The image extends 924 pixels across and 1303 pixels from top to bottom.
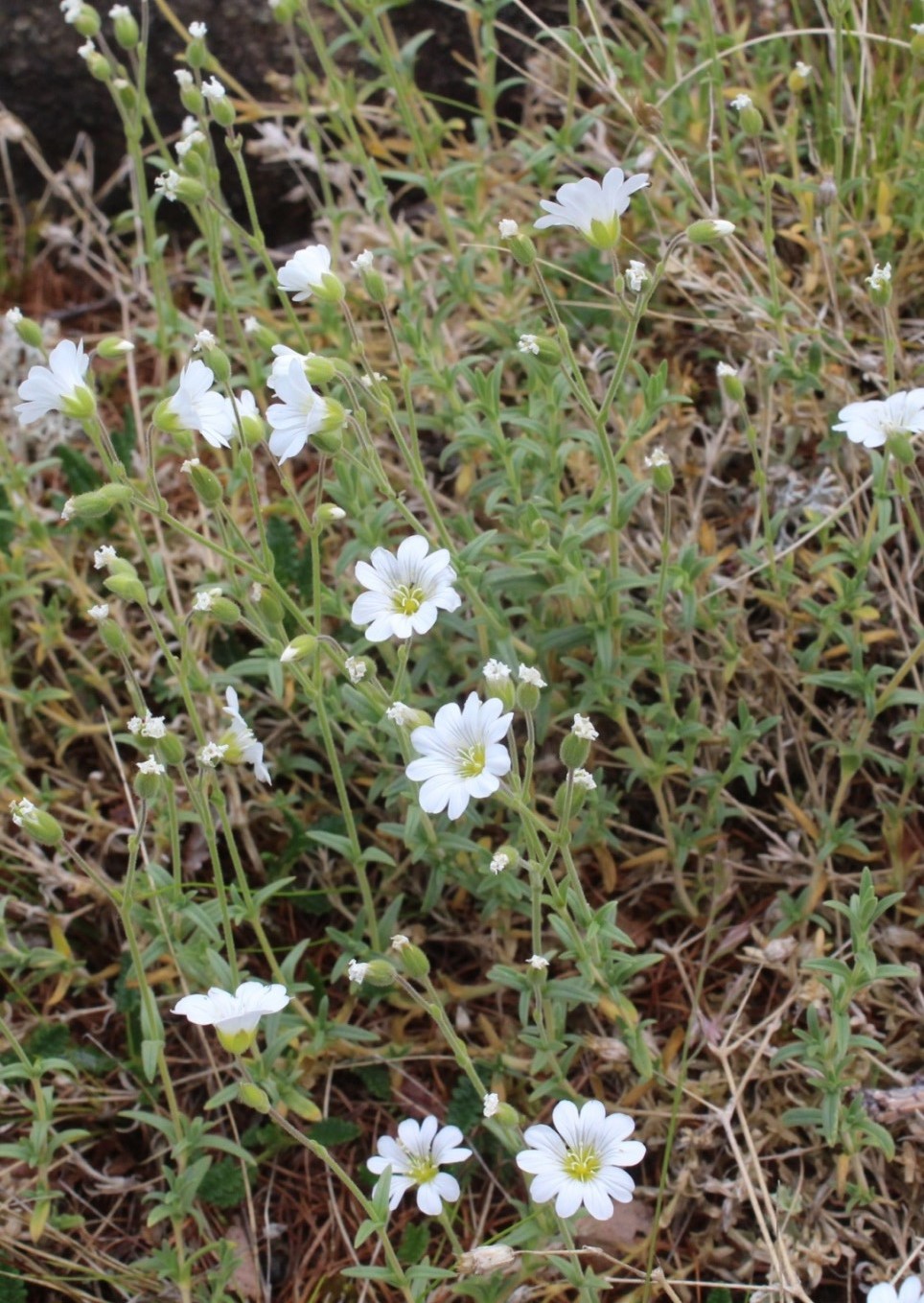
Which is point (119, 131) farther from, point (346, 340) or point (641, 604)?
point (641, 604)

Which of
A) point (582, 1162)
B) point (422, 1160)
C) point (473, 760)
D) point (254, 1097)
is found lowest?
point (422, 1160)

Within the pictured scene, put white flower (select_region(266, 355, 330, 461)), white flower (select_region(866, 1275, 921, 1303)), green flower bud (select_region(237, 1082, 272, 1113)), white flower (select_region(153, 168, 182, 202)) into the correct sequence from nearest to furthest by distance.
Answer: white flower (select_region(866, 1275, 921, 1303)) < green flower bud (select_region(237, 1082, 272, 1113)) < white flower (select_region(266, 355, 330, 461)) < white flower (select_region(153, 168, 182, 202))

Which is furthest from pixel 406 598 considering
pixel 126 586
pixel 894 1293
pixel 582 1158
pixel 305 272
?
pixel 894 1293

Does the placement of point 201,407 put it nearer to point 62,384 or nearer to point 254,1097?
point 62,384

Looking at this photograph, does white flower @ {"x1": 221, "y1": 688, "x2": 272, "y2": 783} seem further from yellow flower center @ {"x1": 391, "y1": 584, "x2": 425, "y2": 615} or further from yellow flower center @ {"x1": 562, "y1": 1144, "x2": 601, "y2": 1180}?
yellow flower center @ {"x1": 562, "y1": 1144, "x2": 601, "y2": 1180}

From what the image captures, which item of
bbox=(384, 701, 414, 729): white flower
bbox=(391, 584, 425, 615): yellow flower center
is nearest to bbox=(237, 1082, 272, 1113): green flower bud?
bbox=(384, 701, 414, 729): white flower

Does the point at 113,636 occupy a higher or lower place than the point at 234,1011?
higher
